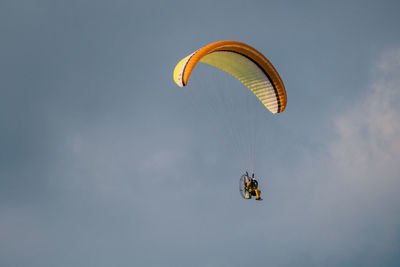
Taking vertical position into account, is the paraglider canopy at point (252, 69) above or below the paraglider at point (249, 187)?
above

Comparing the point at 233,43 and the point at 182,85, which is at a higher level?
the point at 233,43

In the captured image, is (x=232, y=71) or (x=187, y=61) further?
(x=232, y=71)

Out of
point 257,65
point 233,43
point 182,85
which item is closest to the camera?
point 182,85

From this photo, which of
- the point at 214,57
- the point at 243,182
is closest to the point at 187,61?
the point at 214,57

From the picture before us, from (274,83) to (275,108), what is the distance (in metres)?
1.59

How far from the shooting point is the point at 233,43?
3550 cm

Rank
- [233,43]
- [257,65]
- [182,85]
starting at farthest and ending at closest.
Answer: [257,65] → [233,43] → [182,85]

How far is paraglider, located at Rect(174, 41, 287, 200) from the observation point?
35.9 metres

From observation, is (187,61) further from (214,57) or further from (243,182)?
(243,182)

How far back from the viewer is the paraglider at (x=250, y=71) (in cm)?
3591

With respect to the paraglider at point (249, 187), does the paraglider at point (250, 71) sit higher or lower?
higher

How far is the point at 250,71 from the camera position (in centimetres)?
3869

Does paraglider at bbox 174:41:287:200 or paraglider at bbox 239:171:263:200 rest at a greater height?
paraglider at bbox 174:41:287:200

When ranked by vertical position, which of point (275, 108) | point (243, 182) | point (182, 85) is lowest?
point (243, 182)
